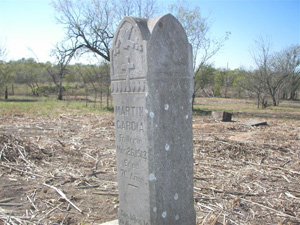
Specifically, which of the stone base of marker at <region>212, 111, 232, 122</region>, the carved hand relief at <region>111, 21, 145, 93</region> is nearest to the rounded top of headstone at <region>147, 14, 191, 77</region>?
the carved hand relief at <region>111, 21, 145, 93</region>

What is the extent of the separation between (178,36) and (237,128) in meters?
9.43

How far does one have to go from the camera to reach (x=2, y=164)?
6367mm

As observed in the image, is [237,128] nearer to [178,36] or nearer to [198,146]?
[198,146]

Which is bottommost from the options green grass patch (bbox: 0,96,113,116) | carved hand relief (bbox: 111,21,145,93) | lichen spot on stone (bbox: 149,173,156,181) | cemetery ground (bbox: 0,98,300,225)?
cemetery ground (bbox: 0,98,300,225)

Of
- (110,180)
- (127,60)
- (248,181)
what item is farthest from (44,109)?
(127,60)

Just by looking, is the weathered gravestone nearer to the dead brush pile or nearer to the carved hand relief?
the carved hand relief

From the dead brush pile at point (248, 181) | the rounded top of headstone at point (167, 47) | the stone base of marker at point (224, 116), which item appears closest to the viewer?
the rounded top of headstone at point (167, 47)

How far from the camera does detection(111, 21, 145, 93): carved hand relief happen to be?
2.99 m

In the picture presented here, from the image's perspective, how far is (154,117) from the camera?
9.73 ft

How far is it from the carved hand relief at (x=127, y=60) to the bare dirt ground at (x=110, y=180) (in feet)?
6.98

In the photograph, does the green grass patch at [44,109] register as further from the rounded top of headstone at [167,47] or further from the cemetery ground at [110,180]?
the rounded top of headstone at [167,47]

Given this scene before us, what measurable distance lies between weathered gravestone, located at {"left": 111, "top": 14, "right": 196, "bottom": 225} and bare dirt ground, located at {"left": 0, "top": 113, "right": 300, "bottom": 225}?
108 cm

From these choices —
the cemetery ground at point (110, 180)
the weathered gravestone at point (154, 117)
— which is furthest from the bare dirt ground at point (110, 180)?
the weathered gravestone at point (154, 117)

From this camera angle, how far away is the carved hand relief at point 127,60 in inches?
118
